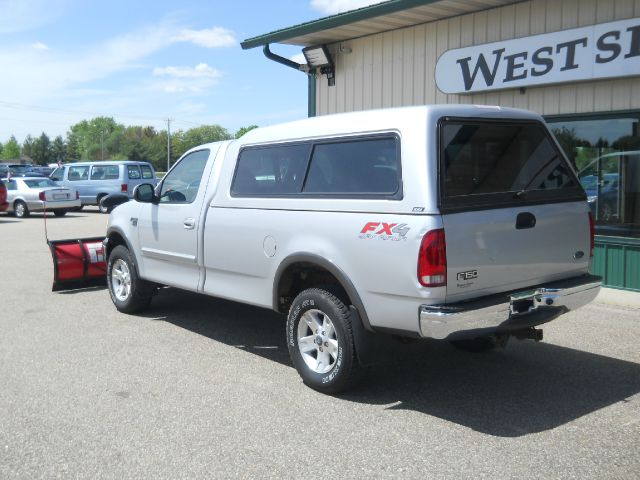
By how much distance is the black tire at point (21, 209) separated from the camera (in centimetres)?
2312

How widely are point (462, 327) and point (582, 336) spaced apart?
2.98 metres

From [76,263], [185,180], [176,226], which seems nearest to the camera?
[176,226]

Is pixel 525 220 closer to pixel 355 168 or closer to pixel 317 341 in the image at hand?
pixel 355 168

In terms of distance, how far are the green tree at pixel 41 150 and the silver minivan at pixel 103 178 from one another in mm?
135886

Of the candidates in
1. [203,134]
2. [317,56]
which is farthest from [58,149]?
[317,56]

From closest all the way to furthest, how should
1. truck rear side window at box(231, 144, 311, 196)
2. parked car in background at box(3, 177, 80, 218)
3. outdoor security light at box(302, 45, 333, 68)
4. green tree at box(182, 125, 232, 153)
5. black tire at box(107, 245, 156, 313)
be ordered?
truck rear side window at box(231, 144, 311, 196)
black tire at box(107, 245, 156, 313)
outdoor security light at box(302, 45, 333, 68)
parked car in background at box(3, 177, 80, 218)
green tree at box(182, 125, 232, 153)

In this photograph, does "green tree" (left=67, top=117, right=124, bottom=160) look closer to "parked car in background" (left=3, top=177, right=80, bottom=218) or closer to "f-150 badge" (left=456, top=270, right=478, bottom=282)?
"parked car in background" (left=3, top=177, right=80, bottom=218)

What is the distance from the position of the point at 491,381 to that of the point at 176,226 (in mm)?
3292

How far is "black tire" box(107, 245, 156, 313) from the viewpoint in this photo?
7.46 metres

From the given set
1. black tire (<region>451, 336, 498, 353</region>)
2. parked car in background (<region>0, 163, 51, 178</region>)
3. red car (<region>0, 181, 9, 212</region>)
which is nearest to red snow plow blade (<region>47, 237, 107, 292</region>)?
black tire (<region>451, 336, 498, 353</region>)

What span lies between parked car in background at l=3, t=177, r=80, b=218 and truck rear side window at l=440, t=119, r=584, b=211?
20.1m

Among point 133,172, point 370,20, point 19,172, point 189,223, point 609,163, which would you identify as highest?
point 370,20

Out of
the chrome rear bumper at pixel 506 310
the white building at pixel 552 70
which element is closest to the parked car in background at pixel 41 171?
the white building at pixel 552 70

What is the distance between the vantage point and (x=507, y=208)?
4641mm
